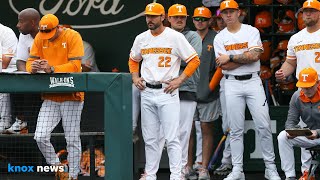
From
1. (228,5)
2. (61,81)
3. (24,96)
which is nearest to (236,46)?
(228,5)

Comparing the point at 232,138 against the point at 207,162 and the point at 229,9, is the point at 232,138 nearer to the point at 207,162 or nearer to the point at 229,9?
the point at 207,162

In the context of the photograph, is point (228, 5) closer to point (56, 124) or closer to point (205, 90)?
point (205, 90)

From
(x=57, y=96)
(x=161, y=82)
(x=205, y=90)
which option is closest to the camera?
(x=57, y=96)

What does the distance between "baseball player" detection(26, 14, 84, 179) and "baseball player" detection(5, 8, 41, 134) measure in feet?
0.84

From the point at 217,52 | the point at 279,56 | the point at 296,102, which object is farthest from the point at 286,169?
the point at 279,56

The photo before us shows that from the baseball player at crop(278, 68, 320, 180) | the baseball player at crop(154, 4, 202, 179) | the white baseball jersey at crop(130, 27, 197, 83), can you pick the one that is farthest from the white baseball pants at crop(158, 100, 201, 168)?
the baseball player at crop(278, 68, 320, 180)

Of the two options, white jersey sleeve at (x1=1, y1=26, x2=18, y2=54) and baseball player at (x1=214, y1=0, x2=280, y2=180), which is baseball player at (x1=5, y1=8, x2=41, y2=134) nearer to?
white jersey sleeve at (x1=1, y1=26, x2=18, y2=54)

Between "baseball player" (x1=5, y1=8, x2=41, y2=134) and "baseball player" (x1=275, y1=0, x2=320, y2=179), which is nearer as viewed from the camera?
"baseball player" (x1=5, y1=8, x2=41, y2=134)

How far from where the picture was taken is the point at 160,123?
9.75 metres

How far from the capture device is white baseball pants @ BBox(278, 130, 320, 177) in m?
9.38

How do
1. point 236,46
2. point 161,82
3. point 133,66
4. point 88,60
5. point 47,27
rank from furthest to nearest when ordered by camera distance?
1. point 88,60
2. point 236,46
3. point 133,66
4. point 161,82
5. point 47,27

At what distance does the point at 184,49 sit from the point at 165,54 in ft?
0.64

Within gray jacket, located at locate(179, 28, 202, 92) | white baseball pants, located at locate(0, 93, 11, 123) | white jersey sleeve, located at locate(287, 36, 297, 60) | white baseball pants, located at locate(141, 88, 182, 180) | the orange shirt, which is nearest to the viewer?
white baseball pants, located at locate(0, 93, 11, 123)

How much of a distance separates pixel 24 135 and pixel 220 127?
2.60 m
